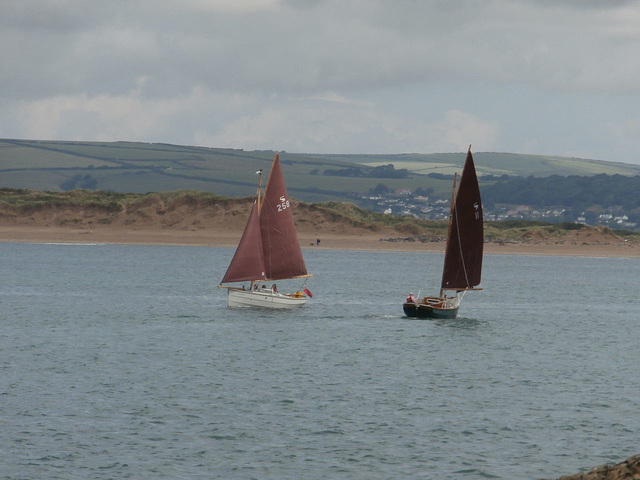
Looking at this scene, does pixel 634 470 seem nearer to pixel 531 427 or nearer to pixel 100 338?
pixel 531 427

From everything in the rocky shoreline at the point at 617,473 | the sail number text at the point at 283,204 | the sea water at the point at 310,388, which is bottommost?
the sea water at the point at 310,388

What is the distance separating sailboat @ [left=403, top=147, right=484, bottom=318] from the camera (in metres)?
54.3

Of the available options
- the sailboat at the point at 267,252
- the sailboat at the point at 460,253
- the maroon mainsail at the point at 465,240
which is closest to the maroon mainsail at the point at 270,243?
the sailboat at the point at 267,252

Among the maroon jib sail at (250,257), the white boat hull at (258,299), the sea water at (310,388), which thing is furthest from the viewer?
the white boat hull at (258,299)

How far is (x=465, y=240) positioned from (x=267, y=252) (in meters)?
12.2

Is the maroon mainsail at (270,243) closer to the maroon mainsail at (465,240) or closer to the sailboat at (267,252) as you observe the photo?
the sailboat at (267,252)

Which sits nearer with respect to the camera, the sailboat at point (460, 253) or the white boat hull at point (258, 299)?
the sailboat at point (460, 253)

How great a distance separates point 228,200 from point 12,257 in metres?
34.5

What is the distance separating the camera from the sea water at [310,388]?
25.2 m

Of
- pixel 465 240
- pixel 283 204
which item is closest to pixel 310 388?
pixel 465 240

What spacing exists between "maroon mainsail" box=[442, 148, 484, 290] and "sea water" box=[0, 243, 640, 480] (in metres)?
2.75

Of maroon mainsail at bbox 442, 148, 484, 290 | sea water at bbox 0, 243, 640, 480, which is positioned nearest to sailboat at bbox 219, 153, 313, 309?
sea water at bbox 0, 243, 640, 480

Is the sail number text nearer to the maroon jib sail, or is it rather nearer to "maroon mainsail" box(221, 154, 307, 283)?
"maroon mainsail" box(221, 154, 307, 283)

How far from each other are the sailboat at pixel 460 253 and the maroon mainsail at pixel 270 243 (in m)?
8.47
